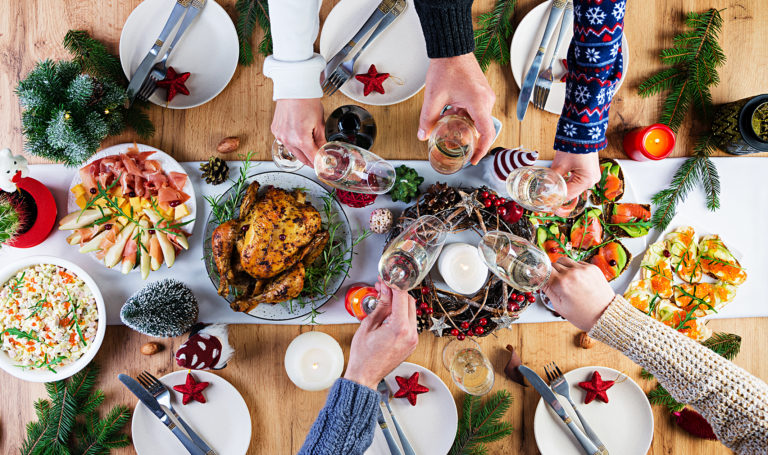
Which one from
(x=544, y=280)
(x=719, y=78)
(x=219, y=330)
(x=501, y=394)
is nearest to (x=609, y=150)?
(x=719, y=78)

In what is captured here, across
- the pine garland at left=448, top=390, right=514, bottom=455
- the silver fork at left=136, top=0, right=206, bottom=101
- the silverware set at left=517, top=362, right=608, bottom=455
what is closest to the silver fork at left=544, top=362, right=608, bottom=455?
the silverware set at left=517, top=362, right=608, bottom=455

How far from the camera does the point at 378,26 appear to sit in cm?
116

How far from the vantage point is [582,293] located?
38.7 inches

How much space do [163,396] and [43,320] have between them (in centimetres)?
37

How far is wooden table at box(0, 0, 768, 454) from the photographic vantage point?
1.22 meters

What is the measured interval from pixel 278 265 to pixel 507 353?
2.40 ft

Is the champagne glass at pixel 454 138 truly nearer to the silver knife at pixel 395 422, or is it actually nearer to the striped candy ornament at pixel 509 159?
the striped candy ornament at pixel 509 159

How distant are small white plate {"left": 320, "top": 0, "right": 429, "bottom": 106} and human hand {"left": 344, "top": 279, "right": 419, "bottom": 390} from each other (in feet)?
1.95

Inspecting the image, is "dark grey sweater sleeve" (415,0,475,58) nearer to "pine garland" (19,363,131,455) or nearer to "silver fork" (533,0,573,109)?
"silver fork" (533,0,573,109)

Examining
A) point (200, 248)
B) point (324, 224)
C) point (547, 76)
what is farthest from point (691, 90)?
point (200, 248)

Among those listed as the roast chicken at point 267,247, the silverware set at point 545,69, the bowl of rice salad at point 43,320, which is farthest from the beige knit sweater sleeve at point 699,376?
the bowl of rice salad at point 43,320

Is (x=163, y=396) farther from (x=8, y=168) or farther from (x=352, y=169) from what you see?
(x=352, y=169)

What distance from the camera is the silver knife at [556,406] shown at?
1197 millimetres

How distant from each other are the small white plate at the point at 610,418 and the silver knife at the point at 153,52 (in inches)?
58.0
